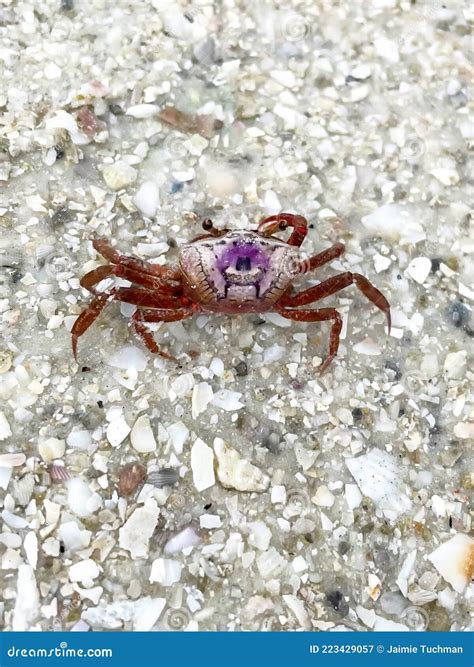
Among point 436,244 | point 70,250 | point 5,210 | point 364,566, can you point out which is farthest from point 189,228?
point 364,566

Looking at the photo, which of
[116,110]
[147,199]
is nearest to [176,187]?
[147,199]

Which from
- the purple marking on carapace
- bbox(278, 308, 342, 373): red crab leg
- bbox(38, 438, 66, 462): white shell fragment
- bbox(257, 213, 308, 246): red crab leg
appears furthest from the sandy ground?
the purple marking on carapace

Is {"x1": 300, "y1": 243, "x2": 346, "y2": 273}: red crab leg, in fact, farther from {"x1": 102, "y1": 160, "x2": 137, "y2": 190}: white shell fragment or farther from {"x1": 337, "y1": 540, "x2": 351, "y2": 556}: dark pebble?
{"x1": 337, "y1": 540, "x2": 351, "y2": 556}: dark pebble

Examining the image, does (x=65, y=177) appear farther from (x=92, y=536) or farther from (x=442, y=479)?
(x=442, y=479)

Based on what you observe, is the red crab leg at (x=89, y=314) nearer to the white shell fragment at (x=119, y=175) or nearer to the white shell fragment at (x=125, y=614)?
the white shell fragment at (x=119, y=175)

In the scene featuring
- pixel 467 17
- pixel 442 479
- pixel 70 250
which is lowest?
pixel 442 479

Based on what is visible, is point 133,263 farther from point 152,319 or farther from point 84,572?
point 84,572

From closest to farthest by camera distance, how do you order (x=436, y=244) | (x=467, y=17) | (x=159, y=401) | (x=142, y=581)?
(x=142, y=581)
(x=159, y=401)
(x=436, y=244)
(x=467, y=17)
